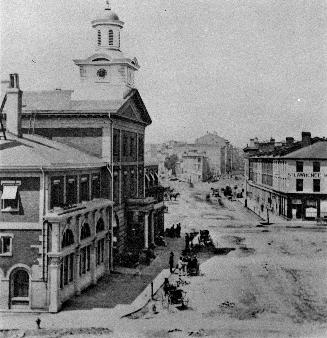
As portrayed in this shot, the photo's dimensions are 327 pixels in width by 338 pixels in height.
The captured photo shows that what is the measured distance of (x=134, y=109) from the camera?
4147 cm

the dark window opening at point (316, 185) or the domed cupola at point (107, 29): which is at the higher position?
the domed cupola at point (107, 29)

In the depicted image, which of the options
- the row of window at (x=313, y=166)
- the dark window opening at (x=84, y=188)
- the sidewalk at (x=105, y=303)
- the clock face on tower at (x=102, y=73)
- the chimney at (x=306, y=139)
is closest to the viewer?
the sidewalk at (x=105, y=303)

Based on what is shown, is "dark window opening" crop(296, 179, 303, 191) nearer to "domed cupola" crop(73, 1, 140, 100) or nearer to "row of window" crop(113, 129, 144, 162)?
"row of window" crop(113, 129, 144, 162)

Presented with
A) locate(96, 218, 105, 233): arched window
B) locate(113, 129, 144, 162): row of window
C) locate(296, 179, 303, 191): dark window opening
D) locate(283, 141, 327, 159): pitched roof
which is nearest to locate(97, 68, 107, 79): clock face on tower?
locate(113, 129, 144, 162): row of window

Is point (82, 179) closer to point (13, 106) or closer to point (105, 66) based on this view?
point (13, 106)

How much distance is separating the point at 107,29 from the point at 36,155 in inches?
709

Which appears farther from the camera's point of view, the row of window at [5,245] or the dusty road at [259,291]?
the row of window at [5,245]

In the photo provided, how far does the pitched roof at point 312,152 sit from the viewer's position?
2472 inches

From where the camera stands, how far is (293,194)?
62.6m

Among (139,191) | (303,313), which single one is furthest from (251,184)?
(303,313)

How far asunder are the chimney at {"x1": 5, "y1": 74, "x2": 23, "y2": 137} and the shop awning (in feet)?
19.0

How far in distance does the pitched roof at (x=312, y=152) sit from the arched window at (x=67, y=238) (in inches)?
1655

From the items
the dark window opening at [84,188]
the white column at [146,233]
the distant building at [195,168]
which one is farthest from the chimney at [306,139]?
the distant building at [195,168]

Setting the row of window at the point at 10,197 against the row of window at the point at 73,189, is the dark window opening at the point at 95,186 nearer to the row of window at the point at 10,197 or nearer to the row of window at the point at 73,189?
the row of window at the point at 73,189
